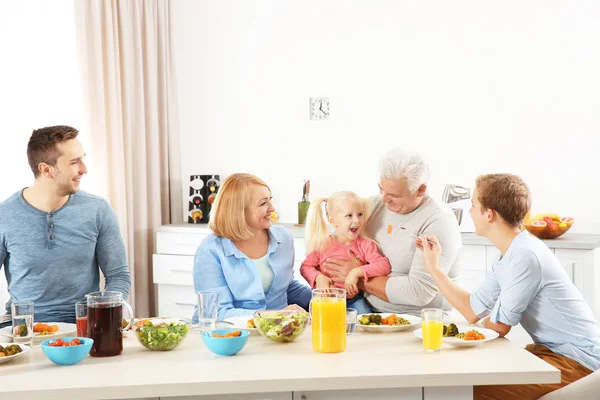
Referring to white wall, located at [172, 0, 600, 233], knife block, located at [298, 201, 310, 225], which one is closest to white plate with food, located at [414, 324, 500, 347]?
white wall, located at [172, 0, 600, 233]

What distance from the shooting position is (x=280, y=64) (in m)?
4.81

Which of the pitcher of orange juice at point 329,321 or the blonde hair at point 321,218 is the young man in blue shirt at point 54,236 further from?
the pitcher of orange juice at point 329,321

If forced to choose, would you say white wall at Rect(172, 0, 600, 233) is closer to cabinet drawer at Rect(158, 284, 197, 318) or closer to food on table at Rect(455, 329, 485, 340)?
cabinet drawer at Rect(158, 284, 197, 318)

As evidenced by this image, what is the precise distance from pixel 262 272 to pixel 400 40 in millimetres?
2295

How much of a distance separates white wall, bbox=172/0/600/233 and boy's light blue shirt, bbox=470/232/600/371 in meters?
1.95

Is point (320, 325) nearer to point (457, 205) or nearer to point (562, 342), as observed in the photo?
point (562, 342)

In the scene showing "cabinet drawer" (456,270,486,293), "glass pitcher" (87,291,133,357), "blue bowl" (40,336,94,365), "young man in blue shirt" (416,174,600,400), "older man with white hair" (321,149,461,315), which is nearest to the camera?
"blue bowl" (40,336,94,365)

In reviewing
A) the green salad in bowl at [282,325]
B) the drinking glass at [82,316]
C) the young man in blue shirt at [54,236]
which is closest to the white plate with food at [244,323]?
the green salad in bowl at [282,325]

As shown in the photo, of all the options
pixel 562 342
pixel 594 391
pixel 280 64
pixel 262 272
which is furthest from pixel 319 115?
pixel 594 391

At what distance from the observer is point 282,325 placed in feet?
6.96

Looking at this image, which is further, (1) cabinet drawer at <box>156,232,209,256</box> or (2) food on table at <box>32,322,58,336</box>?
(1) cabinet drawer at <box>156,232,209,256</box>

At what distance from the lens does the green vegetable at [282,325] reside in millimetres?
2127

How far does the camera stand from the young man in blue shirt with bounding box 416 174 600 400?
2.26m

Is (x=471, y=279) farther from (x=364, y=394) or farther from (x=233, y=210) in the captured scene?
(x=364, y=394)
